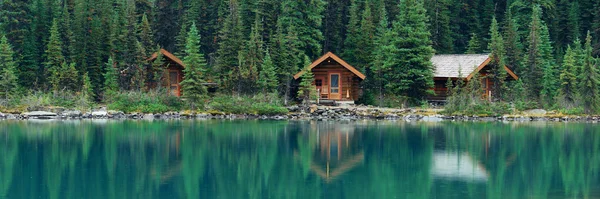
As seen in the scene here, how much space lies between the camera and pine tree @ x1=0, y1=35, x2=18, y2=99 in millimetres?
46281

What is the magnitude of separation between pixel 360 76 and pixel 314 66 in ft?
10.8

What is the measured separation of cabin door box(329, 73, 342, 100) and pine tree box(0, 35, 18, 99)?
21350mm

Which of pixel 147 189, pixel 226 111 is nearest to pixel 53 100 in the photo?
pixel 226 111

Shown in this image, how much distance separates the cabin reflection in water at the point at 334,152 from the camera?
2161cm

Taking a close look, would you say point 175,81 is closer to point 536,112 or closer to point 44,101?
point 44,101

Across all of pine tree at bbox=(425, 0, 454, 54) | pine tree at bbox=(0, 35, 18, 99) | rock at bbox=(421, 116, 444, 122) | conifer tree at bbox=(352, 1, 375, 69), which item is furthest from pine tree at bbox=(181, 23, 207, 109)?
pine tree at bbox=(425, 0, 454, 54)

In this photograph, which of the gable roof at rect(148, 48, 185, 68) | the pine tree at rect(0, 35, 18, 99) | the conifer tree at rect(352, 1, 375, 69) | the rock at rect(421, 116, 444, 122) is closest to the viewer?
the rock at rect(421, 116, 444, 122)

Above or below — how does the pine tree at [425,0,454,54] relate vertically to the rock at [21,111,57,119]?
above

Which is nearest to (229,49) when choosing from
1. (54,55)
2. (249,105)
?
(249,105)

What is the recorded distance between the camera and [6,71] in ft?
154

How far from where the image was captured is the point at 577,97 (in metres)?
44.4

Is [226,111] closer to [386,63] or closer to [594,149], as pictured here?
[386,63]

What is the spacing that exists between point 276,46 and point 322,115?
866cm

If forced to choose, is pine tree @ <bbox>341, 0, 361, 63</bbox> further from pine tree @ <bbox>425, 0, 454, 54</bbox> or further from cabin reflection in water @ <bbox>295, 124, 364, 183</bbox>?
cabin reflection in water @ <bbox>295, 124, 364, 183</bbox>
